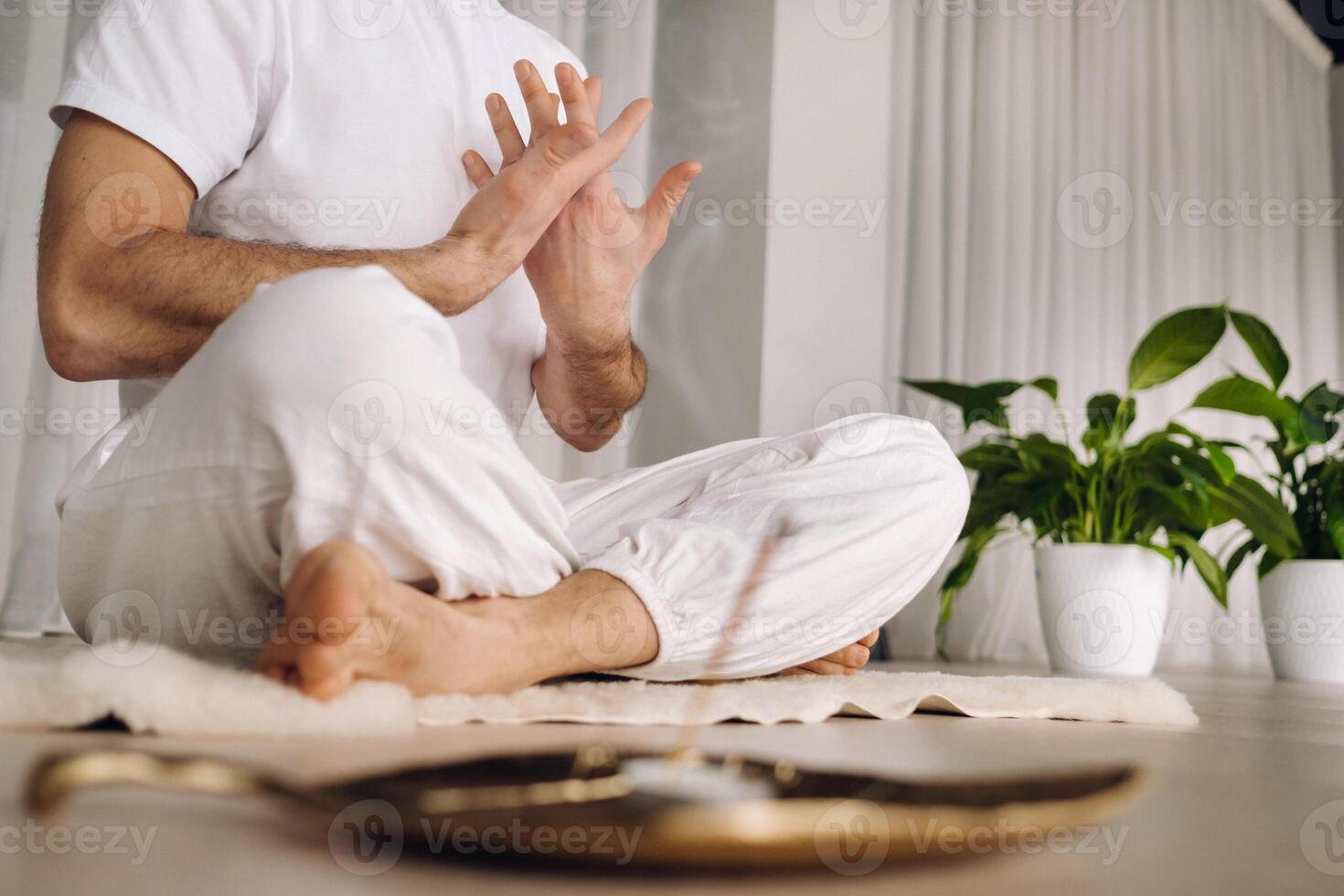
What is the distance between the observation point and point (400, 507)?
2.20 feet

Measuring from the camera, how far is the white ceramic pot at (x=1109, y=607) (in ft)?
6.52

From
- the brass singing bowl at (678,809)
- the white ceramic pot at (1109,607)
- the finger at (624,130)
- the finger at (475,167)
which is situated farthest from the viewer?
the white ceramic pot at (1109,607)

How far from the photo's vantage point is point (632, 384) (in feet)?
4.23

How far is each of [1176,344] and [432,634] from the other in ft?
5.91

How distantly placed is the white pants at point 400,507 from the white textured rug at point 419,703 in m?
0.06

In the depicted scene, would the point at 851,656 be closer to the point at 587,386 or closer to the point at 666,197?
the point at 587,386

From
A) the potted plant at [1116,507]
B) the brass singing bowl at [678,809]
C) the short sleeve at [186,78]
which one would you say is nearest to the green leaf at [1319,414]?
the potted plant at [1116,507]

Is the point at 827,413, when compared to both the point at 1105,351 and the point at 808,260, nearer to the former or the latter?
the point at 808,260

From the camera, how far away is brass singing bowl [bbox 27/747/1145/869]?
0.94ft

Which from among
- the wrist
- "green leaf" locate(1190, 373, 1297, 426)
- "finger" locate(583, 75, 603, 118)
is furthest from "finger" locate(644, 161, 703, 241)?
"green leaf" locate(1190, 373, 1297, 426)

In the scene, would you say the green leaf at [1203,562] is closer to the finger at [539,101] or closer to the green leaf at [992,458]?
the green leaf at [992,458]

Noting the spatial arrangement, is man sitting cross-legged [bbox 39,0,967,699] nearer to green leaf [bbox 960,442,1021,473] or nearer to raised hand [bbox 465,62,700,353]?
raised hand [bbox 465,62,700,353]

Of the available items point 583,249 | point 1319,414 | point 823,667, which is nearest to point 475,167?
point 583,249

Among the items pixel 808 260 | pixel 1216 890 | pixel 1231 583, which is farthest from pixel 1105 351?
pixel 1216 890
